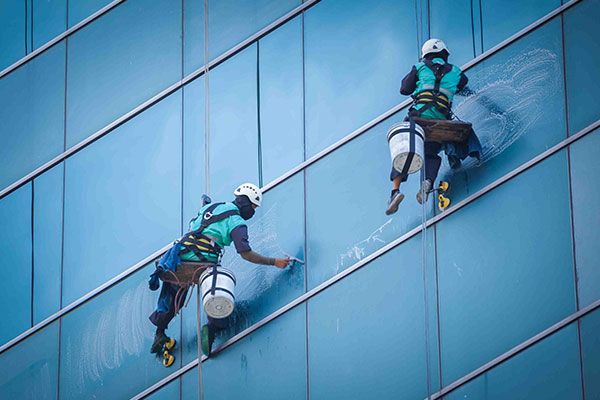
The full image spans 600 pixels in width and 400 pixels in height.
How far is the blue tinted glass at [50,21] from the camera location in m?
20.6

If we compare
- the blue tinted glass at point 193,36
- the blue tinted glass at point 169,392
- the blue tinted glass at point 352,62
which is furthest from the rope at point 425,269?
the blue tinted glass at point 193,36

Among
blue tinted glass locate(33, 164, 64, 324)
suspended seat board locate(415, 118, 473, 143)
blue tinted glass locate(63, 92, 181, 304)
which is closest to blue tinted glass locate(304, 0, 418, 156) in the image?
suspended seat board locate(415, 118, 473, 143)

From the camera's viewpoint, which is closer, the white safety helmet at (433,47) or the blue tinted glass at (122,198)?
the white safety helmet at (433,47)

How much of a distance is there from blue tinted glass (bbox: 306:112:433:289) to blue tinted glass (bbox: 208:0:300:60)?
1484 millimetres

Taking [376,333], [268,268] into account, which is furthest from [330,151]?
[376,333]

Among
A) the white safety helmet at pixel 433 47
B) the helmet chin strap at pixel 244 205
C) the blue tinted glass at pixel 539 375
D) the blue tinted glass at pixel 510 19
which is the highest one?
the blue tinted glass at pixel 510 19

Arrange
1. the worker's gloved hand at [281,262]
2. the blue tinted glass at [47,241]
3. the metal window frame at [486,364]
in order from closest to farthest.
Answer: the metal window frame at [486,364] → the worker's gloved hand at [281,262] → the blue tinted glass at [47,241]

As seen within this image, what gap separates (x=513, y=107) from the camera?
61.8 feet

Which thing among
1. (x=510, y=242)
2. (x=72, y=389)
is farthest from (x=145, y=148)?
(x=510, y=242)

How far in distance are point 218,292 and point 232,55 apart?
102 inches

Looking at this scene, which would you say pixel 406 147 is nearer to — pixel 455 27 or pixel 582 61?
pixel 455 27

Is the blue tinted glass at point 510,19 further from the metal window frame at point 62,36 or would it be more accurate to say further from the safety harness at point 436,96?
the metal window frame at point 62,36

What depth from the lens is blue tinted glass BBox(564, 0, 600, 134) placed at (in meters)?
18.5

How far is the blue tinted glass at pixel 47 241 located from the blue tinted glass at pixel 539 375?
156 inches
